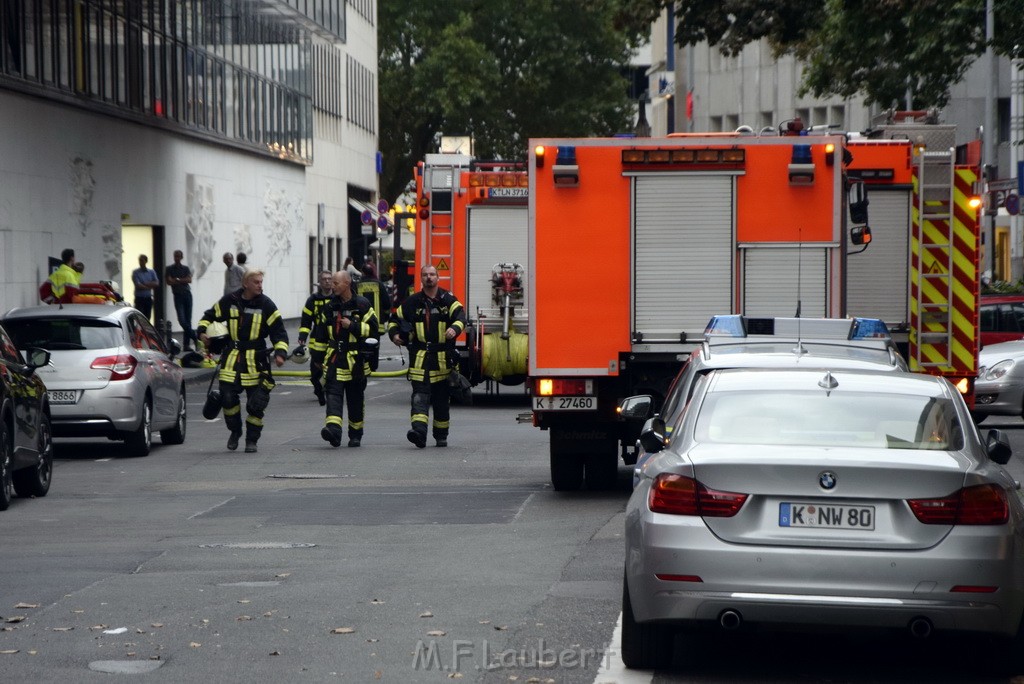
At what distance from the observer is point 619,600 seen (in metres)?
9.05

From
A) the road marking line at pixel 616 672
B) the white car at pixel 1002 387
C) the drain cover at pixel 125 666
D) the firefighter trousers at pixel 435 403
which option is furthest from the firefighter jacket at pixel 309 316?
the road marking line at pixel 616 672

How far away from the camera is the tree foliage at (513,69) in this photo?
66.6 meters

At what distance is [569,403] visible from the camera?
13.4 m

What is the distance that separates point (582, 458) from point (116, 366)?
5.41 meters

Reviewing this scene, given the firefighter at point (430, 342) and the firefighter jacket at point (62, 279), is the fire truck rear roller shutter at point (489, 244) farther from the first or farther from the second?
the firefighter jacket at point (62, 279)

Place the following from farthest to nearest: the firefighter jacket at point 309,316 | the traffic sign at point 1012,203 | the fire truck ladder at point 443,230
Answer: the traffic sign at point 1012,203 → the fire truck ladder at point 443,230 → the firefighter jacket at point 309,316

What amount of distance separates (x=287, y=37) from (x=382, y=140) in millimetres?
27197

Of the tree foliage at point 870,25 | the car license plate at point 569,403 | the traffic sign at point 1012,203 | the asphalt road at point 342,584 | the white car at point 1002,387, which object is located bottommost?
the asphalt road at point 342,584

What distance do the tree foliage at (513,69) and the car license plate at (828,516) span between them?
59315 millimetres

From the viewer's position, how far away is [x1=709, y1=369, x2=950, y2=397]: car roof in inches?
302

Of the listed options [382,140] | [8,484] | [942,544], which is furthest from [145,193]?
[382,140]

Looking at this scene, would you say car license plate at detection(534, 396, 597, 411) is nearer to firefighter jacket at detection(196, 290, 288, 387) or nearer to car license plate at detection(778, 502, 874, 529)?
firefighter jacket at detection(196, 290, 288, 387)

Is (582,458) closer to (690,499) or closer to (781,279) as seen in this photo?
(781,279)

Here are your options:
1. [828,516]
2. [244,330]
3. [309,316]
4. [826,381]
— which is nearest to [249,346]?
[244,330]
